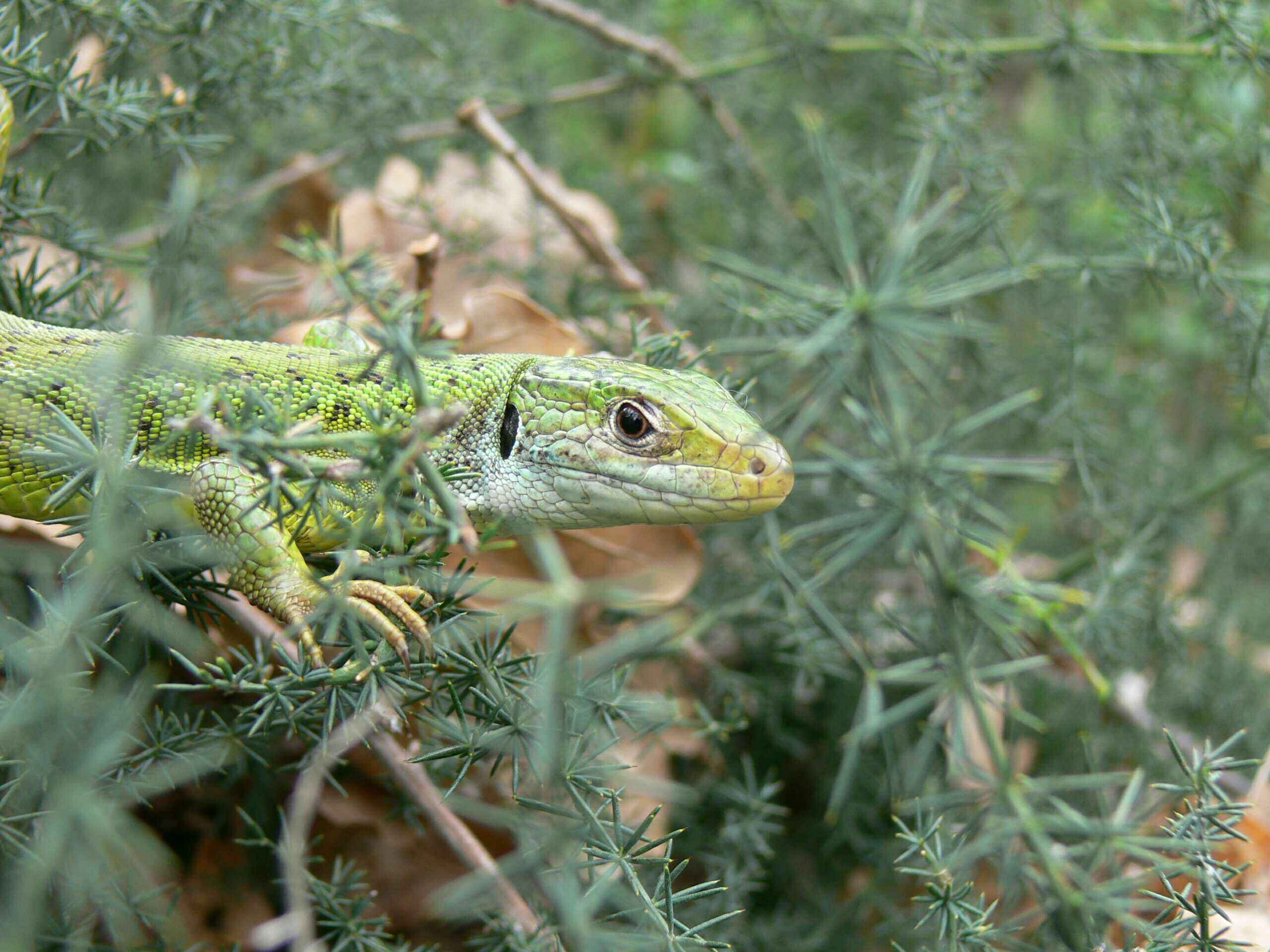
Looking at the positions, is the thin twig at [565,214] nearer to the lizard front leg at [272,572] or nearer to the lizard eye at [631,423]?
the lizard eye at [631,423]

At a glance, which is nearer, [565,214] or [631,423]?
[631,423]

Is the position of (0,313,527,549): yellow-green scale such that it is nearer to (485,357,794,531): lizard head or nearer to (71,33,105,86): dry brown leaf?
(485,357,794,531): lizard head

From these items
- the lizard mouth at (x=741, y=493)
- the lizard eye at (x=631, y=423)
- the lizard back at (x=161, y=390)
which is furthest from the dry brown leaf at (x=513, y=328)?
the lizard mouth at (x=741, y=493)

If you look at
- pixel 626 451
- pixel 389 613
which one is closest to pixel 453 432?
pixel 626 451

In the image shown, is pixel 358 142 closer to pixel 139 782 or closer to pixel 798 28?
pixel 798 28

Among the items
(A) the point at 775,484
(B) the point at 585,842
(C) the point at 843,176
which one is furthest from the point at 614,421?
(C) the point at 843,176

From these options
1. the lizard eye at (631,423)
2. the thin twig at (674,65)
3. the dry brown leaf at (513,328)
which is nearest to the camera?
the lizard eye at (631,423)

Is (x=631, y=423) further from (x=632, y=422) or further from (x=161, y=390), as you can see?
(x=161, y=390)

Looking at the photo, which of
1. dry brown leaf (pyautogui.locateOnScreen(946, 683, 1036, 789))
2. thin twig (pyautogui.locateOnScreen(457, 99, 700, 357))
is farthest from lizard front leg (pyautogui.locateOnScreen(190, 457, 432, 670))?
thin twig (pyautogui.locateOnScreen(457, 99, 700, 357))
